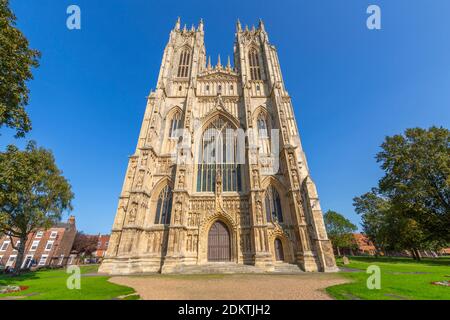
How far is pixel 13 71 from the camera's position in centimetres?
984

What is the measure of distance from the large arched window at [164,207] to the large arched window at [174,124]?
7.04 m

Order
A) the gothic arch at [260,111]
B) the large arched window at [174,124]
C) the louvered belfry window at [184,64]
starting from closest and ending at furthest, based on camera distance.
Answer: the large arched window at [174,124]
the gothic arch at [260,111]
the louvered belfry window at [184,64]

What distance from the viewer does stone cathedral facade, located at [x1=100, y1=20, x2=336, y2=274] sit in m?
15.6

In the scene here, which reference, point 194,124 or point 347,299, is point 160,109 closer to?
point 194,124

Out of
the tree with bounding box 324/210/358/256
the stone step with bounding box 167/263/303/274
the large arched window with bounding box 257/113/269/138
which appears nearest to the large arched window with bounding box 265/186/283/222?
the stone step with bounding box 167/263/303/274

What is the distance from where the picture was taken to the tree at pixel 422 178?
17.6 meters

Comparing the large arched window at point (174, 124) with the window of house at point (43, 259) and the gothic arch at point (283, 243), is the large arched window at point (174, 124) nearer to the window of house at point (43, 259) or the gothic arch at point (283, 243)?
the gothic arch at point (283, 243)

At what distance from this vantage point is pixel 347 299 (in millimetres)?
5945

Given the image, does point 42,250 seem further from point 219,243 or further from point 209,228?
point 219,243

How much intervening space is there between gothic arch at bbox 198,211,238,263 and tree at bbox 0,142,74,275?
12.7m

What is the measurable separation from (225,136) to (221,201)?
27.7ft

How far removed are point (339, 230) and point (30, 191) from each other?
53.3m

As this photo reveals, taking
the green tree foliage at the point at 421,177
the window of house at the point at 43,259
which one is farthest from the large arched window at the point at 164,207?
the window of house at the point at 43,259


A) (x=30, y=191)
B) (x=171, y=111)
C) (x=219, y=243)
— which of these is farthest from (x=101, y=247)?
(x=219, y=243)
